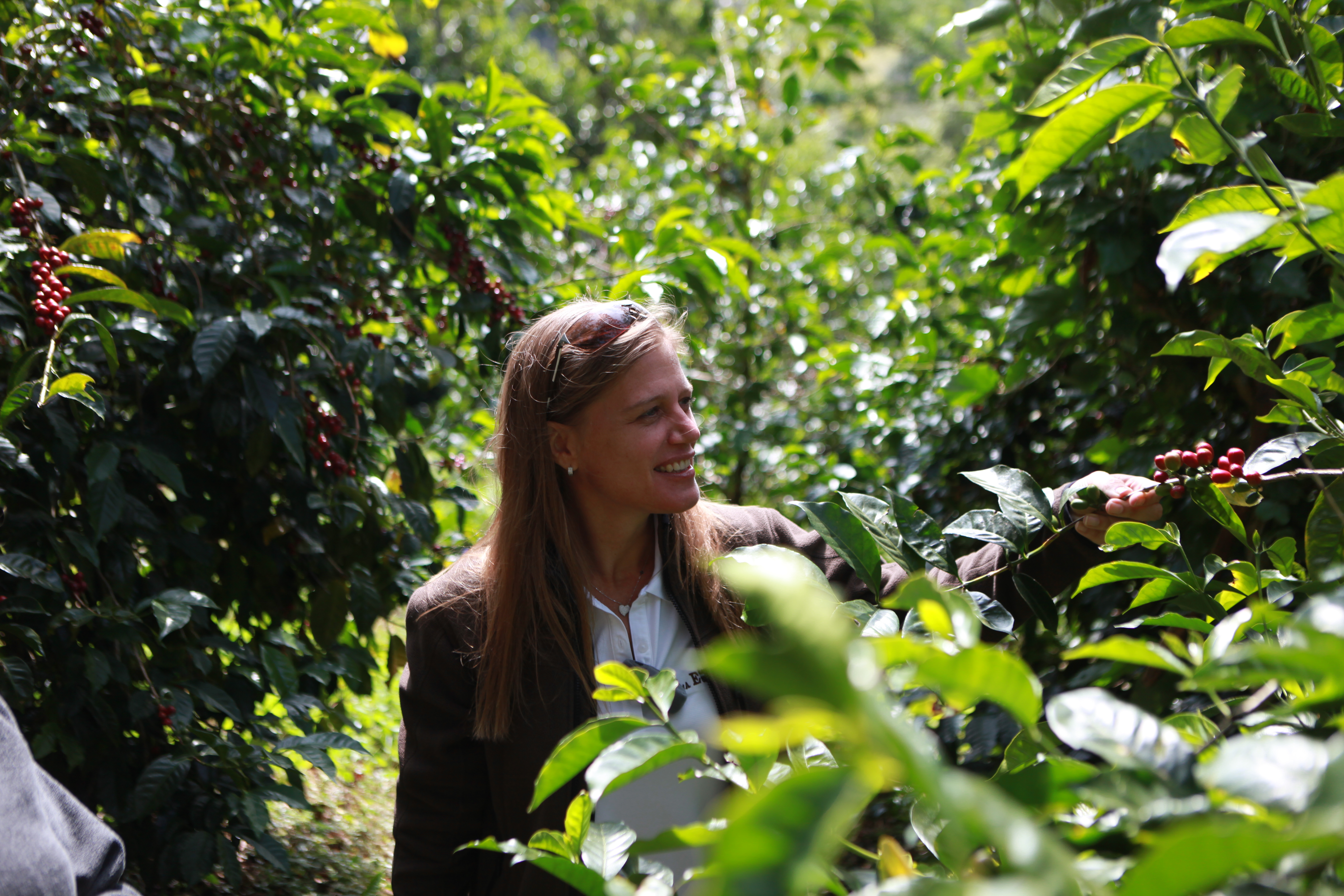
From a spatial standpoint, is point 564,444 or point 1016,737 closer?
point 1016,737

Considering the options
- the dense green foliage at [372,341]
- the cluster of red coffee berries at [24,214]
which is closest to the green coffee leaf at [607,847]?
the dense green foliage at [372,341]

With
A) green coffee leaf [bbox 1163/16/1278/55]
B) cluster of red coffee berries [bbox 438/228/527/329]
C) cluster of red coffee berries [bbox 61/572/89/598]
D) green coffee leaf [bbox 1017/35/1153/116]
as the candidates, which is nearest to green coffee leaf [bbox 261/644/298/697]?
cluster of red coffee berries [bbox 61/572/89/598]

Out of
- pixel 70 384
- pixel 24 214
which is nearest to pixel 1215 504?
pixel 70 384

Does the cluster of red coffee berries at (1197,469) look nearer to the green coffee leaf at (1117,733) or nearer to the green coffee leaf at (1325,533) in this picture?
the green coffee leaf at (1325,533)

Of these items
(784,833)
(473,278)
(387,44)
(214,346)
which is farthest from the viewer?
(387,44)

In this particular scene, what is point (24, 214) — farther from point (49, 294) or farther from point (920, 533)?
point (920, 533)

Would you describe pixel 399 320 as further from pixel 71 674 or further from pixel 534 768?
pixel 534 768

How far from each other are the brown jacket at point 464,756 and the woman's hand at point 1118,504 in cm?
47

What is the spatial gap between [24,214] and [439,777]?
1357mm

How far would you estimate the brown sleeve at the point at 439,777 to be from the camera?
1764 mm

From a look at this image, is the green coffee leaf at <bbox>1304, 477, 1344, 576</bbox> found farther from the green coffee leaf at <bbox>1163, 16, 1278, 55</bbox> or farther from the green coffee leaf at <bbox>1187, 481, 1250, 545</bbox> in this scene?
the green coffee leaf at <bbox>1163, 16, 1278, 55</bbox>

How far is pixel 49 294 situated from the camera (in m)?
1.78

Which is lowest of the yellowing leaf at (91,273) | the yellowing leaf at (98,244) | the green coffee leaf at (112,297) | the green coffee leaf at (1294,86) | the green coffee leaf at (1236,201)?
the green coffee leaf at (1236,201)

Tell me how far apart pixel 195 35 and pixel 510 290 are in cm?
93
